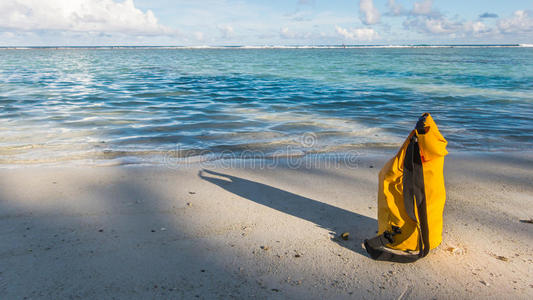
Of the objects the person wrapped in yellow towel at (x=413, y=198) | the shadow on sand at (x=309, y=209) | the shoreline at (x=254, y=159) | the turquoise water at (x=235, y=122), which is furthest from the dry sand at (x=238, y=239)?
the turquoise water at (x=235, y=122)

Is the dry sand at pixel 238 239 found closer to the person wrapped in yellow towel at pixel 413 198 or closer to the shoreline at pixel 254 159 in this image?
the person wrapped in yellow towel at pixel 413 198

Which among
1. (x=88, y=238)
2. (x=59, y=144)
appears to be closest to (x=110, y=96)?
(x=59, y=144)

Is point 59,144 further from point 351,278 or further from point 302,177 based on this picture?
point 351,278

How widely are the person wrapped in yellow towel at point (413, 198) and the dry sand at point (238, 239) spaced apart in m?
0.14

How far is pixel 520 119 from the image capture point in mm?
9812

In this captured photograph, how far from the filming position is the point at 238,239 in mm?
3027

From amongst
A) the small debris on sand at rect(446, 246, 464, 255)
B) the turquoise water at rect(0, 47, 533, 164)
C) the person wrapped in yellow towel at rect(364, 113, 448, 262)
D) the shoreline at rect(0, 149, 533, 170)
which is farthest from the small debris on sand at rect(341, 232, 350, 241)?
the turquoise water at rect(0, 47, 533, 164)

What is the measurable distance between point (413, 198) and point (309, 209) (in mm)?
1265

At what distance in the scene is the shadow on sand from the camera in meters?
3.14

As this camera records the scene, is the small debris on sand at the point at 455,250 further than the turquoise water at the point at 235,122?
No

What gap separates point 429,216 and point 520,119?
9256mm

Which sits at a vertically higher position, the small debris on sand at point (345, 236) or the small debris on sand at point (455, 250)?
the small debris on sand at point (455, 250)

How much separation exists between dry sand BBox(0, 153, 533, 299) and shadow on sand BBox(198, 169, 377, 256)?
0.01 m

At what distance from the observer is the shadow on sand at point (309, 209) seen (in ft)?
10.3
